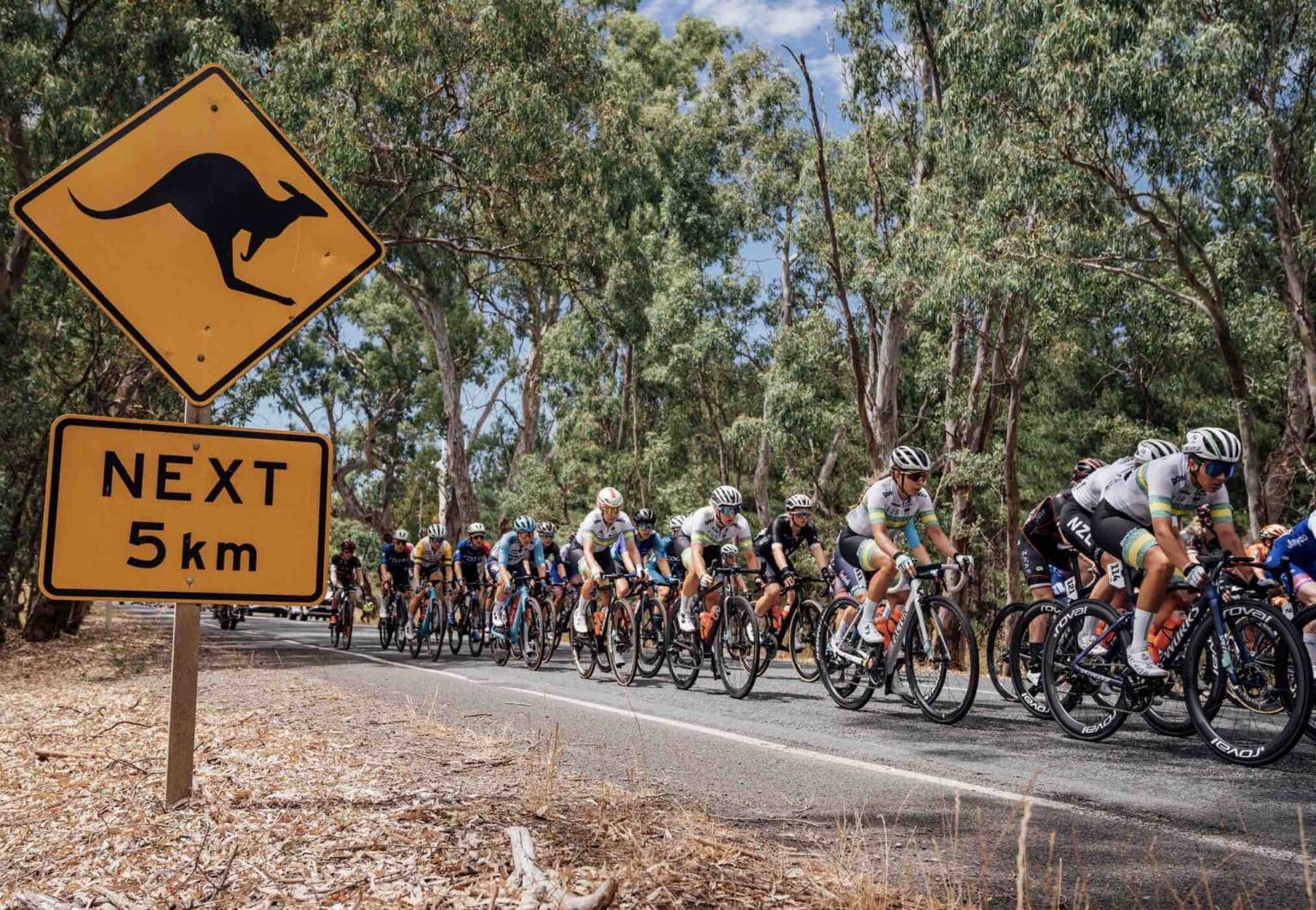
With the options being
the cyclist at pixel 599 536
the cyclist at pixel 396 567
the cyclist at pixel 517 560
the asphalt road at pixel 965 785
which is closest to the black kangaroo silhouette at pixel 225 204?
the asphalt road at pixel 965 785

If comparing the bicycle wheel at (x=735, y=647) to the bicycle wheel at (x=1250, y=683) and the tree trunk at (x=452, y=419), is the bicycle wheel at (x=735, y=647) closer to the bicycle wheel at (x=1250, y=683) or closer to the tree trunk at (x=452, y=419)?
the bicycle wheel at (x=1250, y=683)

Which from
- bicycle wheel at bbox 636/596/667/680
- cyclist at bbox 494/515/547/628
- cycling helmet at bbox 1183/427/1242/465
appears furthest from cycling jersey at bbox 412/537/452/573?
cycling helmet at bbox 1183/427/1242/465

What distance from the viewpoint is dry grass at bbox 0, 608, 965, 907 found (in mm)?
3379

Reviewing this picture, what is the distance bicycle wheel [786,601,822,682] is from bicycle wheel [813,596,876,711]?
4.08 ft

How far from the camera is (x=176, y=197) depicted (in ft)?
13.5

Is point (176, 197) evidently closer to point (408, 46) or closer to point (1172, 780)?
point (1172, 780)

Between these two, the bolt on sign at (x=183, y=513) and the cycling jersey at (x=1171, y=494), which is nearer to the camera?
the bolt on sign at (x=183, y=513)

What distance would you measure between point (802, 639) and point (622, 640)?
183cm

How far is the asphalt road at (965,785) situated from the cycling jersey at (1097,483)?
1580mm

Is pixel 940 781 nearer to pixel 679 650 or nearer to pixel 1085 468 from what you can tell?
pixel 1085 468

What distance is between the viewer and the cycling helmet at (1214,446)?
21.8 ft

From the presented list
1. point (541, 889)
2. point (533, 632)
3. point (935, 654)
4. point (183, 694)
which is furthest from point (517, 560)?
point (541, 889)

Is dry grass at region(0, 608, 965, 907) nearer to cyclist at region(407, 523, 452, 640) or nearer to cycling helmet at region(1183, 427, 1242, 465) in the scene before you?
cycling helmet at region(1183, 427, 1242, 465)

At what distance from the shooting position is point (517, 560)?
1455cm
